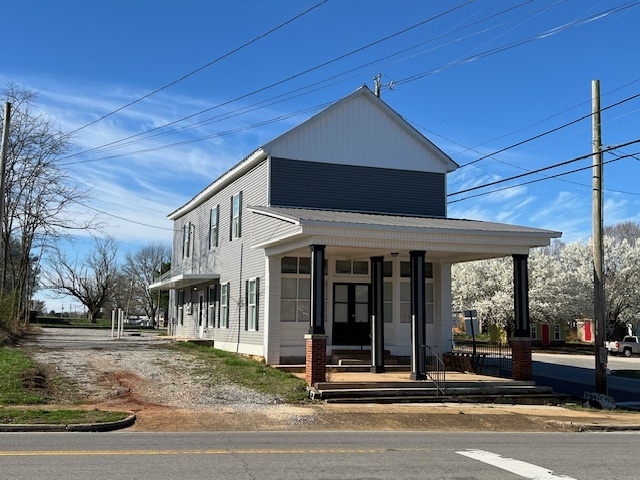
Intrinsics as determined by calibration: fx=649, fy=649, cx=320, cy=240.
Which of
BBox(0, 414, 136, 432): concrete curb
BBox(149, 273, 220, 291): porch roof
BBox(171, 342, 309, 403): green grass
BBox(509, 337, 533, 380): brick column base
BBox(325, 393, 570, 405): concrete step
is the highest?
BBox(149, 273, 220, 291): porch roof

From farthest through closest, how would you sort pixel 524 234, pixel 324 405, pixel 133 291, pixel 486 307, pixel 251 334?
pixel 133 291 < pixel 486 307 < pixel 251 334 < pixel 524 234 < pixel 324 405

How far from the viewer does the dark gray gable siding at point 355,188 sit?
2209 cm

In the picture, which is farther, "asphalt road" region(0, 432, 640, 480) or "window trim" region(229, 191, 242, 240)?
"window trim" region(229, 191, 242, 240)

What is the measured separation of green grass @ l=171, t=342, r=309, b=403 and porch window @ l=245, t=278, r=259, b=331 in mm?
1175

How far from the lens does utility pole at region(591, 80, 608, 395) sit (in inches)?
753

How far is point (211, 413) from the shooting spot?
14539 mm

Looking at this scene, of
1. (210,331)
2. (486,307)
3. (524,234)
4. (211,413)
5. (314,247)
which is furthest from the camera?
(486,307)

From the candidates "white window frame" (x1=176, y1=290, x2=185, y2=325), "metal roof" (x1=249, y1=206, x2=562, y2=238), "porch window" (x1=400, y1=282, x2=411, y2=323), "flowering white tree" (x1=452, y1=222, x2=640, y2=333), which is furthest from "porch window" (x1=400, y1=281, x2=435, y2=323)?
"flowering white tree" (x1=452, y1=222, x2=640, y2=333)

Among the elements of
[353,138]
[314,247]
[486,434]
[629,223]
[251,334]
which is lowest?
[486,434]

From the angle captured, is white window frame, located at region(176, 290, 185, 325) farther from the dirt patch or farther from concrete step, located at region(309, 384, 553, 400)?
concrete step, located at region(309, 384, 553, 400)

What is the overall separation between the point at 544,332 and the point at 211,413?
43.2m

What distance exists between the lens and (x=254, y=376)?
739 inches

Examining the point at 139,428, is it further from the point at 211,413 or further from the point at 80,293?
the point at 80,293

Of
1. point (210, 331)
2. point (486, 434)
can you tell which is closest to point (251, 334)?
point (210, 331)
